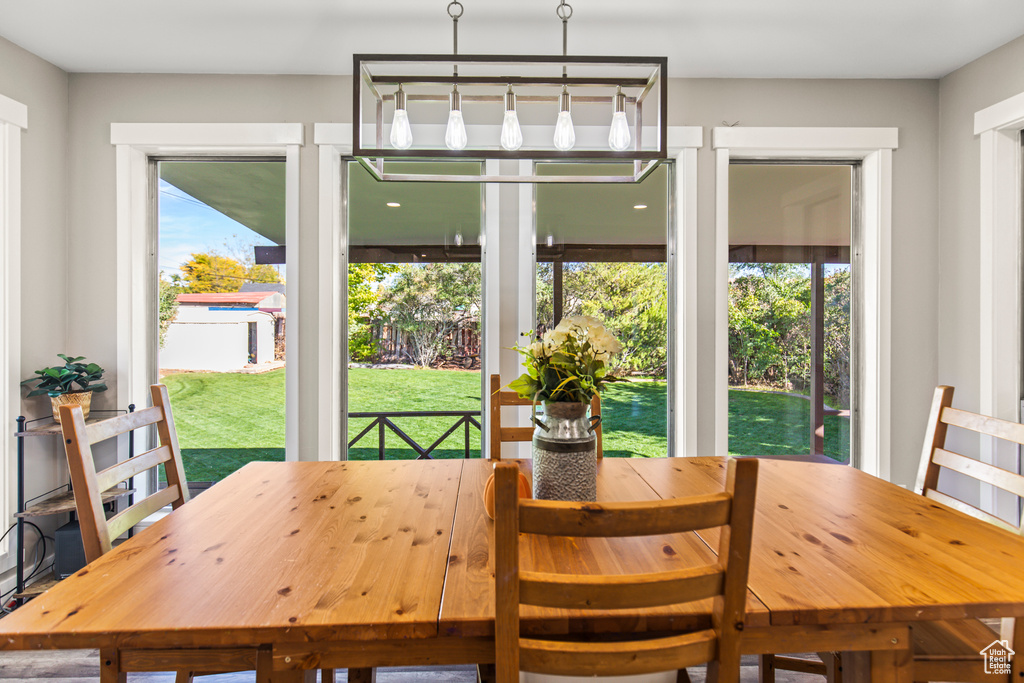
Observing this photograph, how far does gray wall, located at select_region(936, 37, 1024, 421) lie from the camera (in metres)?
2.58

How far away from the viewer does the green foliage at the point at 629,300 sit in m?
2.95

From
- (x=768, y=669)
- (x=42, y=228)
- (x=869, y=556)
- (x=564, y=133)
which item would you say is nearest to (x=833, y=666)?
(x=768, y=669)

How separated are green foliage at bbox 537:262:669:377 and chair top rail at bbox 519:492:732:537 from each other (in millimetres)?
2188

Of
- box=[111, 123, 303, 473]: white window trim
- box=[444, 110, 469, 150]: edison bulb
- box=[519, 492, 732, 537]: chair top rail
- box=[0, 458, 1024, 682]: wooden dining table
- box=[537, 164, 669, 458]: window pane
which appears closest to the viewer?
box=[519, 492, 732, 537]: chair top rail

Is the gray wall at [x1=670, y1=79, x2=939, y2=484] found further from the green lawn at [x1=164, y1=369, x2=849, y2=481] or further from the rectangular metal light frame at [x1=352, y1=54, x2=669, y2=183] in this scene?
the rectangular metal light frame at [x1=352, y1=54, x2=669, y2=183]

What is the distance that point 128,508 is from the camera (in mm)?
1427

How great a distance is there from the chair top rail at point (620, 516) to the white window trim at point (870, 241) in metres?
2.20

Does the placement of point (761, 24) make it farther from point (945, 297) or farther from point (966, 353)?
point (966, 353)

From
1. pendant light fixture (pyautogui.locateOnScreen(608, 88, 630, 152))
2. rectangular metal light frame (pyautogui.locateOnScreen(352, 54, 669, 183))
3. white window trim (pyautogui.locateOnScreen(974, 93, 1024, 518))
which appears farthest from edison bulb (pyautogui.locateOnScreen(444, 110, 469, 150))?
white window trim (pyautogui.locateOnScreen(974, 93, 1024, 518))

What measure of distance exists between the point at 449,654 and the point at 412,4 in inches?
91.4

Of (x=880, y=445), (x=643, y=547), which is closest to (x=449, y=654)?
(x=643, y=547)

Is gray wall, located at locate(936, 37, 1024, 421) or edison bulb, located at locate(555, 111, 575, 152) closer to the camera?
edison bulb, located at locate(555, 111, 575, 152)
